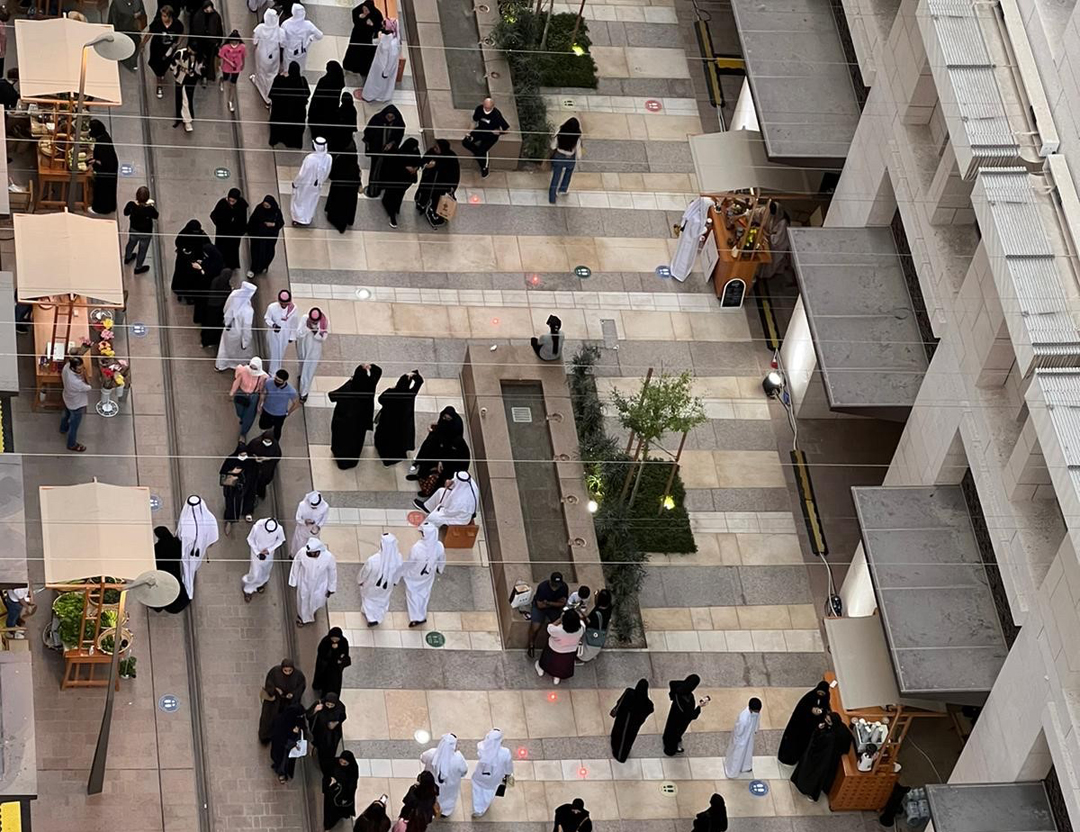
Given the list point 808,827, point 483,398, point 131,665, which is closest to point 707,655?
point 808,827

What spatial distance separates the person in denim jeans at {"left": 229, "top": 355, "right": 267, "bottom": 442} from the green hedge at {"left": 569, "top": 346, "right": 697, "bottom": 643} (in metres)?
4.73

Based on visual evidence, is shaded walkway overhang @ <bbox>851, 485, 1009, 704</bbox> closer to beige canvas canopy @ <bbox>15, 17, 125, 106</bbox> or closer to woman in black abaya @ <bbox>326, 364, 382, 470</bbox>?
woman in black abaya @ <bbox>326, 364, 382, 470</bbox>

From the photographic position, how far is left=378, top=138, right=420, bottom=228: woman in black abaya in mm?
35844

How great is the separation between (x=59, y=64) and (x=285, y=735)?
10.9 m

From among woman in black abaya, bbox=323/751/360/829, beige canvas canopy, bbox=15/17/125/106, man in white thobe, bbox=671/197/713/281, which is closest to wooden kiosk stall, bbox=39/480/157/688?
woman in black abaya, bbox=323/751/360/829

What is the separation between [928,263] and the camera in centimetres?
3203

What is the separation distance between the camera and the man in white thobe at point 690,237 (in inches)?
1420

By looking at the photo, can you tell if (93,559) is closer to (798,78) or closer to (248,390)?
(248,390)

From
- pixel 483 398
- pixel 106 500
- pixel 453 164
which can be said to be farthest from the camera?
pixel 453 164

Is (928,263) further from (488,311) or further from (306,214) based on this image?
(306,214)

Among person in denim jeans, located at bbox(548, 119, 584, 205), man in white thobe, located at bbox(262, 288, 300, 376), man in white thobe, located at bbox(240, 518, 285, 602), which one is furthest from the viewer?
person in denim jeans, located at bbox(548, 119, 584, 205)

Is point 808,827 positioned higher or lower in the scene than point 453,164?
lower

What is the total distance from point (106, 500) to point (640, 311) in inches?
402

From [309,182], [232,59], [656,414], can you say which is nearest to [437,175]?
[309,182]
